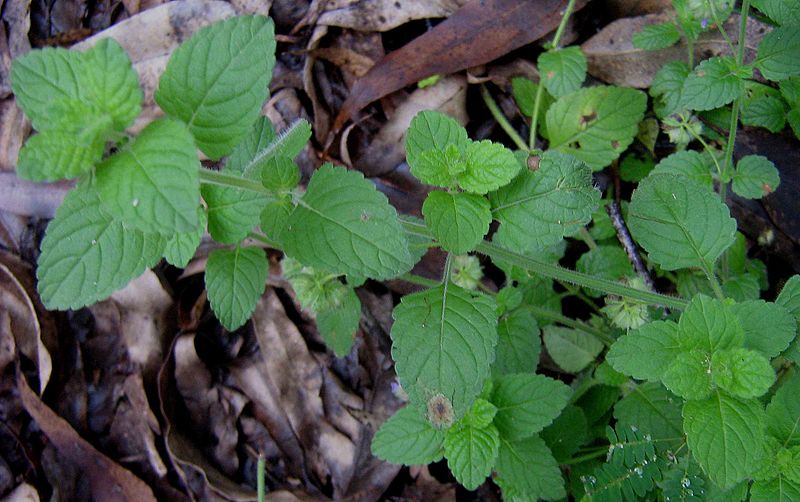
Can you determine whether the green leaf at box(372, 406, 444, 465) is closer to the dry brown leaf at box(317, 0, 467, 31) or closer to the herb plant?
the herb plant

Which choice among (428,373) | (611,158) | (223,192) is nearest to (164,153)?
(223,192)

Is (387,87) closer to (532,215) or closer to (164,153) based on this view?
(532,215)

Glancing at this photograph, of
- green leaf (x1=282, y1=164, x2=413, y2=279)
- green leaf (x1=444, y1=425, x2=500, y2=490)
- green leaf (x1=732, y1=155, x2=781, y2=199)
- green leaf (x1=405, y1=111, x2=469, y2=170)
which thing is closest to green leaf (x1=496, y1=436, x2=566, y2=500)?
green leaf (x1=444, y1=425, x2=500, y2=490)

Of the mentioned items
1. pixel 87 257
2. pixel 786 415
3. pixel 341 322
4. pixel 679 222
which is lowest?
pixel 786 415

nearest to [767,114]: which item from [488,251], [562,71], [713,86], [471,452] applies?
[713,86]

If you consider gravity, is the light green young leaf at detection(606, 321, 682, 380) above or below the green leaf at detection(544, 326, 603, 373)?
above

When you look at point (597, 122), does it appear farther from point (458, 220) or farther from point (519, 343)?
point (458, 220)
